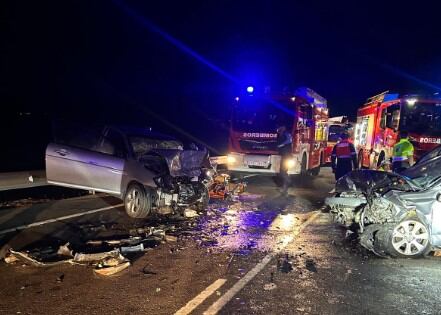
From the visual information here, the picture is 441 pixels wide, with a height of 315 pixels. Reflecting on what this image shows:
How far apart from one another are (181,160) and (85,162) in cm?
204

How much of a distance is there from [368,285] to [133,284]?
269 centimetres

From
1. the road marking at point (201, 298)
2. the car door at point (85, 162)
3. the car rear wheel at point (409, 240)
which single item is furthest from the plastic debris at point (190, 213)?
the car rear wheel at point (409, 240)

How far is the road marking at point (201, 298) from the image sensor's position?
13.1 feet

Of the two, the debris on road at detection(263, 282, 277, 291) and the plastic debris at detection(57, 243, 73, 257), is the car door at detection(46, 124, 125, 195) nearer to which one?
the plastic debris at detection(57, 243, 73, 257)

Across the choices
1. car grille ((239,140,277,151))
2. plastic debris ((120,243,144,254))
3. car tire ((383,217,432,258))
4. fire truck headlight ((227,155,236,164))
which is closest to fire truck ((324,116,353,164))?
car grille ((239,140,277,151))

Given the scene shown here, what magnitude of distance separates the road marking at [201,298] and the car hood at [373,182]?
3027 millimetres

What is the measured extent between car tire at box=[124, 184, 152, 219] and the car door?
0.39m

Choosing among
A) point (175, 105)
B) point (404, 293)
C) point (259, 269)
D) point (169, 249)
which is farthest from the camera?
point (175, 105)

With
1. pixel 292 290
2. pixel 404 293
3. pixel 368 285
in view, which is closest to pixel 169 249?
pixel 292 290

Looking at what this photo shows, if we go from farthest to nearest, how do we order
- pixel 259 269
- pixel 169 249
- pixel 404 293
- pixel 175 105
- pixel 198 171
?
pixel 175 105
pixel 198 171
pixel 169 249
pixel 259 269
pixel 404 293

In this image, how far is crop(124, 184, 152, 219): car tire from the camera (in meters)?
7.96

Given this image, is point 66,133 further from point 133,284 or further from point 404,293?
point 404,293

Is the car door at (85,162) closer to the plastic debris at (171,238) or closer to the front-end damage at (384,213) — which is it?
the plastic debris at (171,238)

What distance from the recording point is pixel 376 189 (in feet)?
21.3
